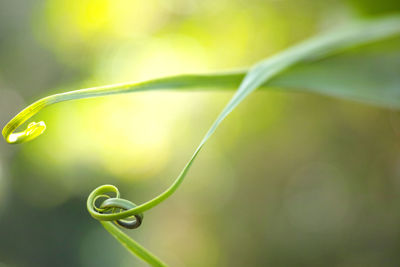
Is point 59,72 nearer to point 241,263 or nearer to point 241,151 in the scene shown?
point 241,151

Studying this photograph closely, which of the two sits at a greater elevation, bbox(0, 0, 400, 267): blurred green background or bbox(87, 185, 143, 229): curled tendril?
bbox(87, 185, 143, 229): curled tendril

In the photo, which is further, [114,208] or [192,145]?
[192,145]

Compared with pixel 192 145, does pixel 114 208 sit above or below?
above

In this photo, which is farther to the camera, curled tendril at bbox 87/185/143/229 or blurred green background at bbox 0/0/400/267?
blurred green background at bbox 0/0/400/267

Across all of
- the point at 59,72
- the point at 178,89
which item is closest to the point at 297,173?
the point at 59,72

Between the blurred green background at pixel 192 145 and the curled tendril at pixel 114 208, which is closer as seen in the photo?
the curled tendril at pixel 114 208

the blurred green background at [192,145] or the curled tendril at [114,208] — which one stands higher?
the curled tendril at [114,208]

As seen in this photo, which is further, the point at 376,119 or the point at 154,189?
the point at 154,189

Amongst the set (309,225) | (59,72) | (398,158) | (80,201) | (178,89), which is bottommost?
(309,225)
